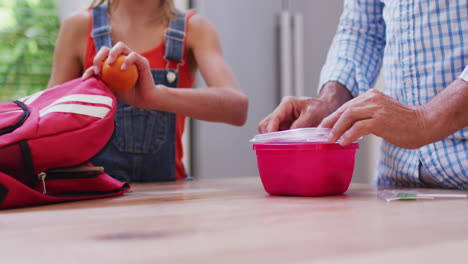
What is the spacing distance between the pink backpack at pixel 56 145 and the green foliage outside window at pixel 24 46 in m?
1.71

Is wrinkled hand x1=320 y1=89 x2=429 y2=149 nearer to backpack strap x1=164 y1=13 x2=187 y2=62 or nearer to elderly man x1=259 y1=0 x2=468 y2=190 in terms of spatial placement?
elderly man x1=259 y1=0 x2=468 y2=190

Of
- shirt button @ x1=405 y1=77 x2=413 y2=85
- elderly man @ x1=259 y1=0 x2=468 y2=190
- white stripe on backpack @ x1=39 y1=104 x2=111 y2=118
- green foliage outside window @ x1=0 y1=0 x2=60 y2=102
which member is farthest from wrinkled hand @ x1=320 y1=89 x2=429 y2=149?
green foliage outside window @ x1=0 y1=0 x2=60 y2=102

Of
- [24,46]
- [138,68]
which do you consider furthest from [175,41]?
[24,46]

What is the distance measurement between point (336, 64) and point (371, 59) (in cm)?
11

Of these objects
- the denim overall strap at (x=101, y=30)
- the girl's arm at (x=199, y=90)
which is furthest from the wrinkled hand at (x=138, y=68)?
the denim overall strap at (x=101, y=30)

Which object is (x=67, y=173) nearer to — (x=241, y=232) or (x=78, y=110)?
(x=78, y=110)

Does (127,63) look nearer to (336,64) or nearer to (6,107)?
(6,107)

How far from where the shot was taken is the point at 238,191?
0.83 metres

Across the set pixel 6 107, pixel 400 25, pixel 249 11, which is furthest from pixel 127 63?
pixel 249 11

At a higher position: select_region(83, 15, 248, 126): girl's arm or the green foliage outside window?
the green foliage outside window

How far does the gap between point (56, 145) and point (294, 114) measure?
45 cm

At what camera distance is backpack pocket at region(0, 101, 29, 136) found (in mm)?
648

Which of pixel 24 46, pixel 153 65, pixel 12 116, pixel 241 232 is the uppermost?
pixel 24 46

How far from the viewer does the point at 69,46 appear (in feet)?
4.31
